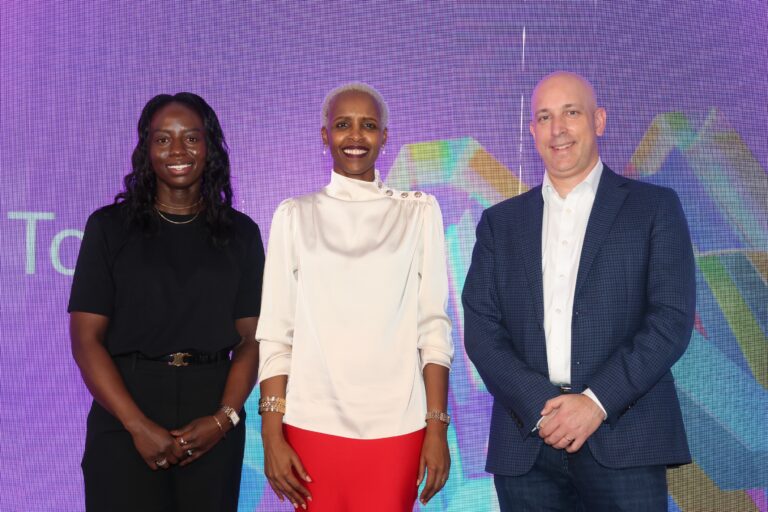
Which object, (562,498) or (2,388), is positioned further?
(2,388)

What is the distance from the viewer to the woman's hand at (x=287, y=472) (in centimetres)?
212

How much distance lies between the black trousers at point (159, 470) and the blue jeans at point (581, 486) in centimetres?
89

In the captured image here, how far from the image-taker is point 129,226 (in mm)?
2480

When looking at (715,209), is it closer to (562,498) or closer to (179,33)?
(562,498)

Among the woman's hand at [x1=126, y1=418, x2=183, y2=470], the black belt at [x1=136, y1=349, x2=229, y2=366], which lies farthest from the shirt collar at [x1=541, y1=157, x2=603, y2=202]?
the woman's hand at [x1=126, y1=418, x2=183, y2=470]

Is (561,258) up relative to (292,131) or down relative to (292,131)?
down

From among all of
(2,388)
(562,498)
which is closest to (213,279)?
(562,498)

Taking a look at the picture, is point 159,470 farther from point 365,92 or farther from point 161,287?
point 365,92

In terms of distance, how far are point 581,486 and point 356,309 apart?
824 mm

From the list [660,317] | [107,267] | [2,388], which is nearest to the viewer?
[660,317]

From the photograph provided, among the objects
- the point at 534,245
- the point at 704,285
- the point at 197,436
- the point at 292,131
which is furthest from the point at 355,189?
the point at 704,285

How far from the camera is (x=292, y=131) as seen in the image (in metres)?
3.65

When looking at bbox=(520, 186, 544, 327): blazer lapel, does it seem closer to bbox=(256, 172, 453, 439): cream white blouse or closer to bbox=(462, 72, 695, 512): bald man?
bbox=(462, 72, 695, 512): bald man

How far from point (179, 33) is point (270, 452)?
228 centimetres
